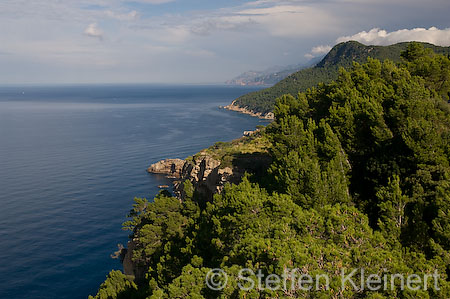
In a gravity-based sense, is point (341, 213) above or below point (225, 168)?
above

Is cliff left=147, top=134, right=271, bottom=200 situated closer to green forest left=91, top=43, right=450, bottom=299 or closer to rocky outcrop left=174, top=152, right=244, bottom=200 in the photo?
rocky outcrop left=174, top=152, right=244, bottom=200

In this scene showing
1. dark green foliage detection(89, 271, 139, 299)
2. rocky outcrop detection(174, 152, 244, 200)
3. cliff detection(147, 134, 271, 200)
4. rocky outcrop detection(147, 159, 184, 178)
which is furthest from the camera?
rocky outcrop detection(147, 159, 184, 178)

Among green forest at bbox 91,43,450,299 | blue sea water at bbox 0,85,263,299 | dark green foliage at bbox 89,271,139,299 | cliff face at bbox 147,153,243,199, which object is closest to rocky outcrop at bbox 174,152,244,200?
cliff face at bbox 147,153,243,199

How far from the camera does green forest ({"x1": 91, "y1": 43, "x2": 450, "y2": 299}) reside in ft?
53.0

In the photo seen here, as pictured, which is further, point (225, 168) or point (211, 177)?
point (211, 177)

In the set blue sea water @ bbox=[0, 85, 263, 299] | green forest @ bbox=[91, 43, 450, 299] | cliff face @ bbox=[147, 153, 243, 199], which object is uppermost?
green forest @ bbox=[91, 43, 450, 299]

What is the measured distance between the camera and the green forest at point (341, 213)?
1616 centimetres

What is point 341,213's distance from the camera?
65.4ft

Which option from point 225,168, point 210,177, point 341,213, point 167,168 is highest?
point 341,213

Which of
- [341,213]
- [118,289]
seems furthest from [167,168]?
[341,213]

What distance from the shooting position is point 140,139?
460ft

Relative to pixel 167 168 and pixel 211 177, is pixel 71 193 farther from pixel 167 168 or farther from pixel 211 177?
pixel 211 177

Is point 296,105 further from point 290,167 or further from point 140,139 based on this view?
point 140,139

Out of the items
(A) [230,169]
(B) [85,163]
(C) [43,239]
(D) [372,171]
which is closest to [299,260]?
(D) [372,171]
